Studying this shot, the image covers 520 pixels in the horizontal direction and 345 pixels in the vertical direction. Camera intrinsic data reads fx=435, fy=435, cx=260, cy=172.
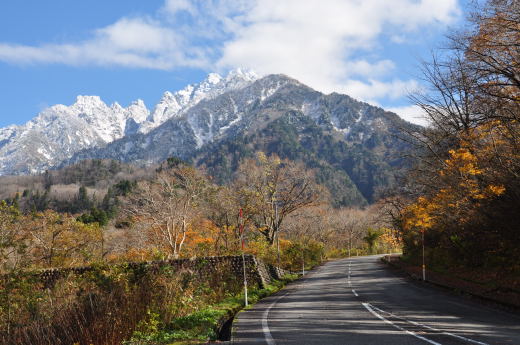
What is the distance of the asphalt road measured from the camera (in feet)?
26.9

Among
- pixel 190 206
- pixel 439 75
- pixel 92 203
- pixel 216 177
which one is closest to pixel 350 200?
pixel 216 177

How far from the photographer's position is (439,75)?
20531 mm

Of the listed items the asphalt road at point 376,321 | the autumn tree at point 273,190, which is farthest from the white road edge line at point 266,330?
the autumn tree at point 273,190

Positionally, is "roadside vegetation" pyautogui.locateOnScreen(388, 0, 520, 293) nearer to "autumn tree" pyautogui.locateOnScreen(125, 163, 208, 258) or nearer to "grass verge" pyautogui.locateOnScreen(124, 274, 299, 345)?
"grass verge" pyautogui.locateOnScreen(124, 274, 299, 345)

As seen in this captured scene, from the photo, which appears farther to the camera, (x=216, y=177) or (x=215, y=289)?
(x=216, y=177)

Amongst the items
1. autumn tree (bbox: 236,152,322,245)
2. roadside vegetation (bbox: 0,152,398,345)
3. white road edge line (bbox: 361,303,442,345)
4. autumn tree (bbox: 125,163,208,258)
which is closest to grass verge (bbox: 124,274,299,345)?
roadside vegetation (bbox: 0,152,398,345)

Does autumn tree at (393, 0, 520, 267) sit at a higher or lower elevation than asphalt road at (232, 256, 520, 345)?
higher

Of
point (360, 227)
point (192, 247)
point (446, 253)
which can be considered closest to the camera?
point (446, 253)

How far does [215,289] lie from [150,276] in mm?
5148

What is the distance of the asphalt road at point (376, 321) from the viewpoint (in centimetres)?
820

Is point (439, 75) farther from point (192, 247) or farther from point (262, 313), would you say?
point (192, 247)

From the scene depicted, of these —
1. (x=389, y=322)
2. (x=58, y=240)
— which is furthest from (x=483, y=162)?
(x=58, y=240)

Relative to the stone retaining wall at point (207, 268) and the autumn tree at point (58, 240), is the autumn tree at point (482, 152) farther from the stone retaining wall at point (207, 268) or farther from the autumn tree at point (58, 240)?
the autumn tree at point (58, 240)

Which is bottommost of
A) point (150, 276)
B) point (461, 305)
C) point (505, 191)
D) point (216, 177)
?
point (461, 305)
